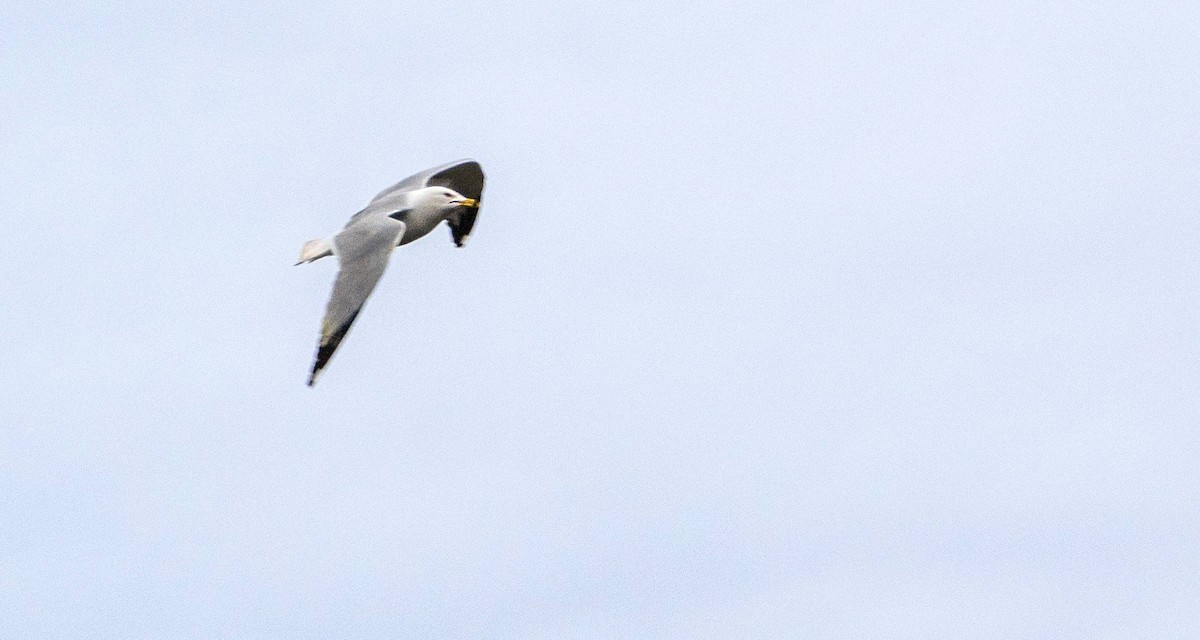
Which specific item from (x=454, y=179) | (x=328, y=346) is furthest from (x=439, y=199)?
(x=328, y=346)

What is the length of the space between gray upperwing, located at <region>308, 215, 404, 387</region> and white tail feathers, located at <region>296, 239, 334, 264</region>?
166 mm

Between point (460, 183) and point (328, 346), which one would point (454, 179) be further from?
point (328, 346)

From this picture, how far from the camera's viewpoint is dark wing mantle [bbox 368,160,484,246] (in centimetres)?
3341

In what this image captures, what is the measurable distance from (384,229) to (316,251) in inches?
39.5

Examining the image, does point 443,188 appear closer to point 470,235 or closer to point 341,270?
point 470,235

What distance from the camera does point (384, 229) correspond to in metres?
29.2

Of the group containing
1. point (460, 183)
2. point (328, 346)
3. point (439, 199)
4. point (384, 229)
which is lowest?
point (328, 346)

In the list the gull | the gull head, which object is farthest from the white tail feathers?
the gull head

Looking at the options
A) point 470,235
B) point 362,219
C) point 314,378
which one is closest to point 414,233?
point 362,219

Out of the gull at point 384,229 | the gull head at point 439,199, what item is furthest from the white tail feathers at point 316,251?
the gull head at point 439,199

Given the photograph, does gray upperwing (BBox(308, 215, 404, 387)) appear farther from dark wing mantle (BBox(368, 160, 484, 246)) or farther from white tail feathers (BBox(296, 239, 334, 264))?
dark wing mantle (BBox(368, 160, 484, 246))

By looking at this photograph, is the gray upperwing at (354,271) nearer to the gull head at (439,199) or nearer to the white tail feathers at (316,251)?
the white tail feathers at (316,251)

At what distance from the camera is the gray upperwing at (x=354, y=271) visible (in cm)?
2595

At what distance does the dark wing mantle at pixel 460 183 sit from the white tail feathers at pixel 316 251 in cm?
343
